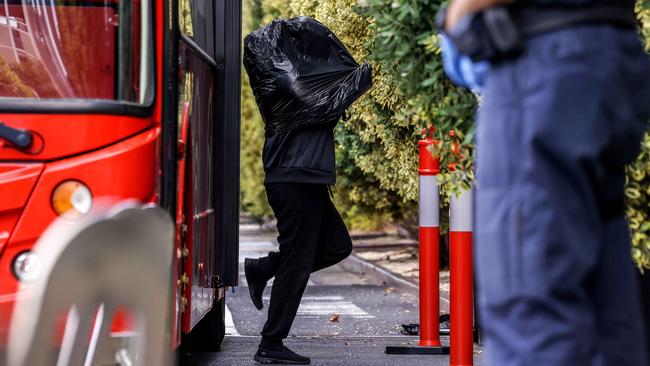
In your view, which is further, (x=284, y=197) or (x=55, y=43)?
(x=284, y=197)

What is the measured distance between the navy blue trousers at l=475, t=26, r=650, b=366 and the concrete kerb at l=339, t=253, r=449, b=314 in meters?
8.54

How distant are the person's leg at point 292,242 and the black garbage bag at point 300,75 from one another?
0.36 metres

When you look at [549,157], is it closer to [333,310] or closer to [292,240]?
[292,240]

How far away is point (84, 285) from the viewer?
7.04ft

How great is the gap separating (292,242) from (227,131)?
27.1 inches

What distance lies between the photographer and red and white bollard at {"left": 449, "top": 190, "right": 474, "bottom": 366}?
6.54 m

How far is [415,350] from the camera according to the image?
764 cm

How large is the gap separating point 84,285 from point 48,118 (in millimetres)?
2602

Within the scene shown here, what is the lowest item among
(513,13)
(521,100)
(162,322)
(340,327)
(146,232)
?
(340,327)

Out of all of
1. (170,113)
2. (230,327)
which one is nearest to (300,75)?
(170,113)

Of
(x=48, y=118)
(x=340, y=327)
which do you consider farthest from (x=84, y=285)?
(x=340, y=327)

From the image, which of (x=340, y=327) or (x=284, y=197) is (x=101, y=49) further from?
(x=340, y=327)

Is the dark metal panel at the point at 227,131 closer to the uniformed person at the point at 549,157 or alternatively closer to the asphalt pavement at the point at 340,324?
the asphalt pavement at the point at 340,324

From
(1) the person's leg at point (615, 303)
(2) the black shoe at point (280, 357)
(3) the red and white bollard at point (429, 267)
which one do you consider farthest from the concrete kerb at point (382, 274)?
(1) the person's leg at point (615, 303)
